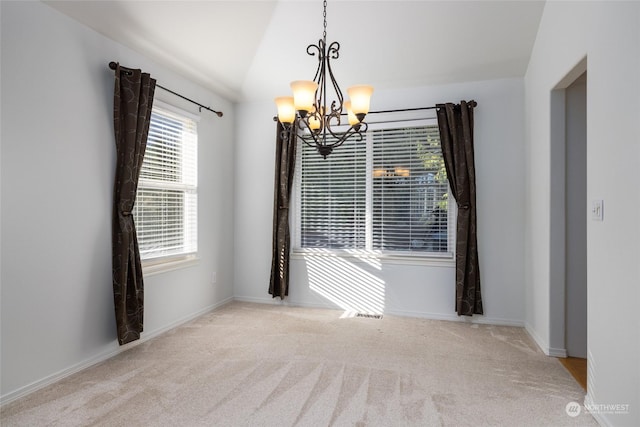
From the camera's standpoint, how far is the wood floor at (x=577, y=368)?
101 inches

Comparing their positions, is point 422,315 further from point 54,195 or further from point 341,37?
point 54,195

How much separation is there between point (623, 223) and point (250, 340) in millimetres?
2874

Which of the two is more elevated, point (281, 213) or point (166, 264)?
point (281, 213)

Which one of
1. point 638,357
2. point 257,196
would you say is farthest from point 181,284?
point 638,357

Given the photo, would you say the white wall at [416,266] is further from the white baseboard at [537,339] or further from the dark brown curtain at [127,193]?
the dark brown curtain at [127,193]

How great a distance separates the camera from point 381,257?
4.23 metres

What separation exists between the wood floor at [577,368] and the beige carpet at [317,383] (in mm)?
65

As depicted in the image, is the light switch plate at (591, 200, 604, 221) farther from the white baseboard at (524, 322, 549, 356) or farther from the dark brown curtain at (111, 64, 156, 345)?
the dark brown curtain at (111, 64, 156, 345)

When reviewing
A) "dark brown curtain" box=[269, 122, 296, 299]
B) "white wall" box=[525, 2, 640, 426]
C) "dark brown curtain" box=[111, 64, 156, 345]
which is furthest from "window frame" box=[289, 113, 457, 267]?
"dark brown curtain" box=[111, 64, 156, 345]

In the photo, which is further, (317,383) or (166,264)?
(166,264)

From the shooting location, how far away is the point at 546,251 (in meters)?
3.10

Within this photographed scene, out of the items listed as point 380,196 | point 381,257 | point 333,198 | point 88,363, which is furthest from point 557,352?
point 88,363

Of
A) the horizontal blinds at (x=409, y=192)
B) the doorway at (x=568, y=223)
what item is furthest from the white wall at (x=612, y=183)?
the horizontal blinds at (x=409, y=192)

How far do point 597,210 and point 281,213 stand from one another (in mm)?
3131
